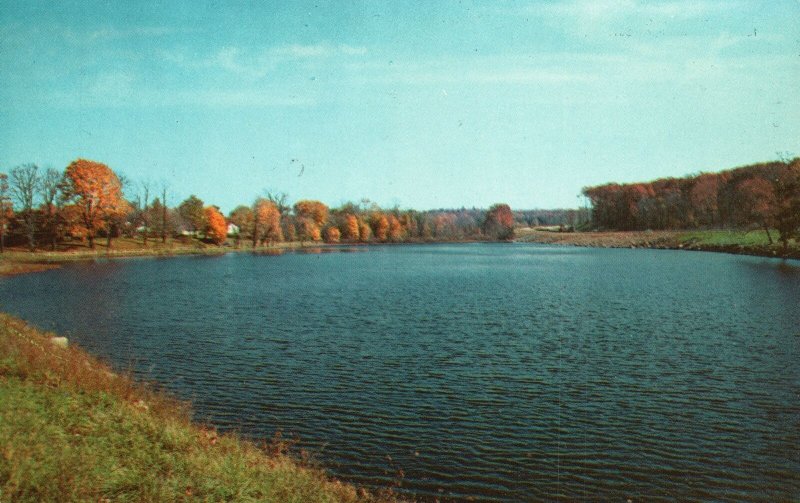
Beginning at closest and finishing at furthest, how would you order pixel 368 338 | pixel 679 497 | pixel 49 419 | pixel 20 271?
1. pixel 49 419
2. pixel 679 497
3. pixel 368 338
4. pixel 20 271

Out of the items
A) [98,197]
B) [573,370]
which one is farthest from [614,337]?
[98,197]

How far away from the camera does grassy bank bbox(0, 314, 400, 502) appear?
8.80m

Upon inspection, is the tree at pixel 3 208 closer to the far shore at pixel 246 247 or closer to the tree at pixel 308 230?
the far shore at pixel 246 247

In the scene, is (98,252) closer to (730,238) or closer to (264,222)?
(264,222)

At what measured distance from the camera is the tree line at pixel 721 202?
250ft

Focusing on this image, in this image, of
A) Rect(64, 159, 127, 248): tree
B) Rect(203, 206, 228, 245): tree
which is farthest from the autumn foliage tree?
Result: Rect(64, 159, 127, 248): tree

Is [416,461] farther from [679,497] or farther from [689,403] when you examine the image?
[689,403]

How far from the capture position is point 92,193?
9550 centimetres

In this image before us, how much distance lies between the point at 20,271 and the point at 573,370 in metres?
73.7

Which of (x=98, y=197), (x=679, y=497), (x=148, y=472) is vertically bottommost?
(x=679, y=497)

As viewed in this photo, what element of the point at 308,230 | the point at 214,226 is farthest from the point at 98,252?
the point at 308,230

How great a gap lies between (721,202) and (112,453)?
6691 inches

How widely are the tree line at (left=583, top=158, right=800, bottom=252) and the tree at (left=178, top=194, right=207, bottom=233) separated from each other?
4791 inches

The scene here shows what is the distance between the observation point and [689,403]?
18.4 metres
